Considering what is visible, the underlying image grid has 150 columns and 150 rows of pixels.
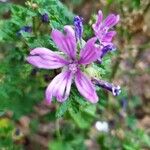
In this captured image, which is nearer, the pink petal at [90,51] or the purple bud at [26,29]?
the pink petal at [90,51]

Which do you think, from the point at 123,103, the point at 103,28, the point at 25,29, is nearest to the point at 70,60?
the point at 103,28

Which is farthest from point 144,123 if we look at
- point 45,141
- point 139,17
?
point 139,17

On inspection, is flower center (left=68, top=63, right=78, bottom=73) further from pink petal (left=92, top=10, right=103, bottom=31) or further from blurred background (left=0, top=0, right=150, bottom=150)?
blurred background (left=0, top=0, right=150, bottom=150)

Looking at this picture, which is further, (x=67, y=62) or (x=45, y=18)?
(x=45, y=18)

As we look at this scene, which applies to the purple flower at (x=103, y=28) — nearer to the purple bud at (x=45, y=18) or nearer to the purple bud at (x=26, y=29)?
the purple bud at (x=45, y=18)

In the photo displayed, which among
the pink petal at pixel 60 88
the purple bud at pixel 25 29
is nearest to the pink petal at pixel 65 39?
the pink petal at pixel 60 88

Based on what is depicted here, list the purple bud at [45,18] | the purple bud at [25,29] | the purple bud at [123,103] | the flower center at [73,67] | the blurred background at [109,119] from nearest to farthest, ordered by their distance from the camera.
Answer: the flower center at [73,67] < the purple bud at [45,18] < the purple bud at [25,29] < the blurred background at [109,119] < the purple bud at [123,103]

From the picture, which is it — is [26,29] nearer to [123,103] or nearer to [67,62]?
[67,62]
